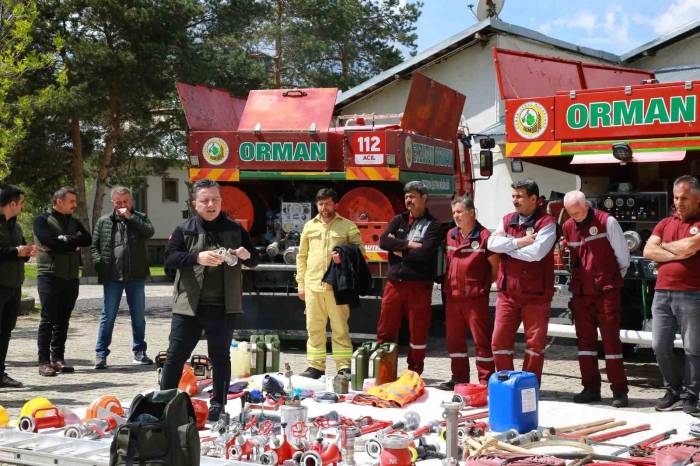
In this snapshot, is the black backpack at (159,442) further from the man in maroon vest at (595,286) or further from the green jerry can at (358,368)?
the man in maroon vest at (595,286)

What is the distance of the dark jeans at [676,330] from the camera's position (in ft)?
24.2

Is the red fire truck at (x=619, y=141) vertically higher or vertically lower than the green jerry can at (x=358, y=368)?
higher

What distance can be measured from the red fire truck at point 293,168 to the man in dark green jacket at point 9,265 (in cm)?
270

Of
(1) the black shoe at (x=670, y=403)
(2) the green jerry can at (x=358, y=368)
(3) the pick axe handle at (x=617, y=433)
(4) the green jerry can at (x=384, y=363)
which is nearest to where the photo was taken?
(3) the pick axe handle at (x=617, y=433)

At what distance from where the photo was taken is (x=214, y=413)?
275 inches

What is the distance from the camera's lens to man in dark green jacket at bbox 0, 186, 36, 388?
8570mm

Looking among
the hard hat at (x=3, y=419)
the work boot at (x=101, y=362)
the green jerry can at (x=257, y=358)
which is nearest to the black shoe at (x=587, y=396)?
the green jerry can at (x=257, y=358)

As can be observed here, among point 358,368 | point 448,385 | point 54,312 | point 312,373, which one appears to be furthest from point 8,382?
point 448,385

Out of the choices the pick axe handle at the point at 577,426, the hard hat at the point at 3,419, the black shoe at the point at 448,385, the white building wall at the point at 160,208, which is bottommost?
the pick axe handle at the point at 577,426

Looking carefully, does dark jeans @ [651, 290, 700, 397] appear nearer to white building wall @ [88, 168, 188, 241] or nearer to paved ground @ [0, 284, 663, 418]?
paved ground @ [0, 284, 663, 418]

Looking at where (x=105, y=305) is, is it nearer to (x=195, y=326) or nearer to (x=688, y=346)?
(x=195, y=326)

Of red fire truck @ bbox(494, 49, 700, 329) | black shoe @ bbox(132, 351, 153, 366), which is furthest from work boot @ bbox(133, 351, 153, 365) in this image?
red fire truck @ bbox(494, 49, 700, 329)

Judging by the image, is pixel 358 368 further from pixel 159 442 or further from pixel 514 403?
pixel 159 442

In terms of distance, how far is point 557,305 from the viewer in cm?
1565
